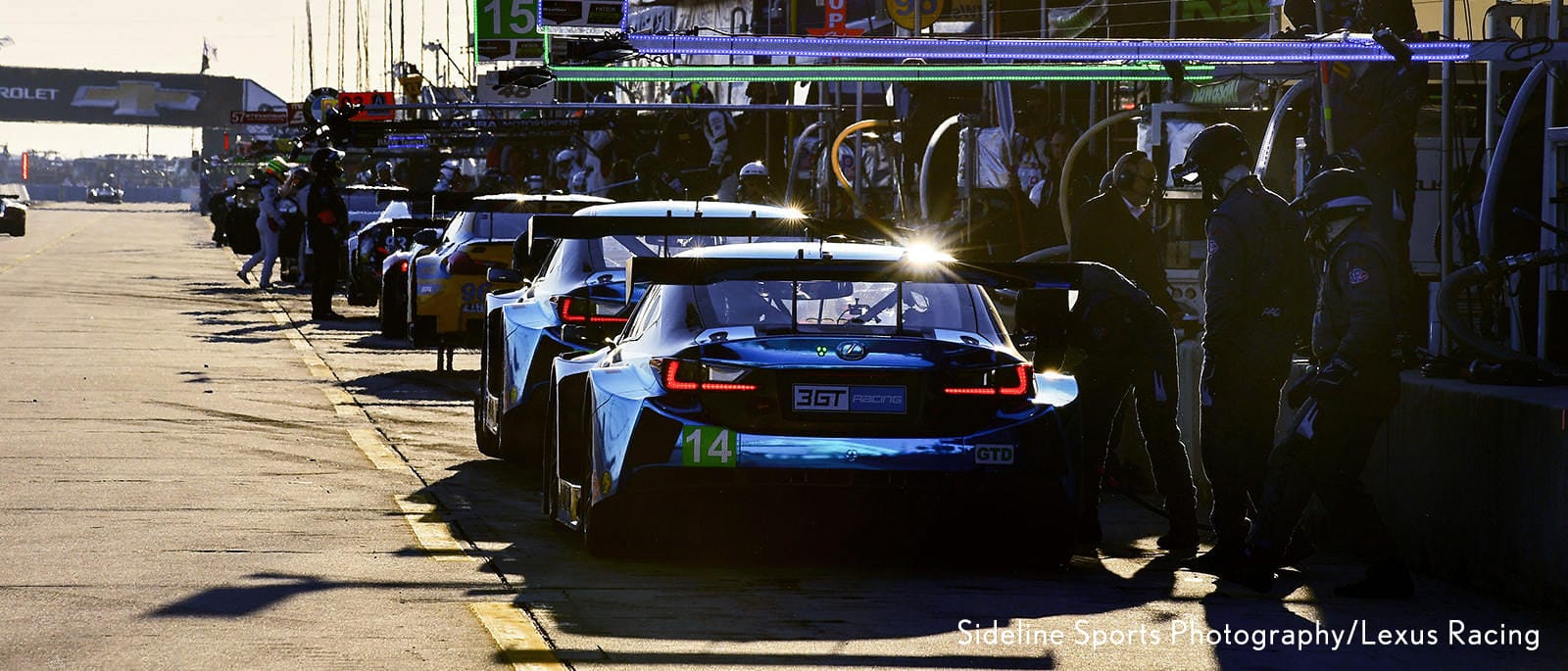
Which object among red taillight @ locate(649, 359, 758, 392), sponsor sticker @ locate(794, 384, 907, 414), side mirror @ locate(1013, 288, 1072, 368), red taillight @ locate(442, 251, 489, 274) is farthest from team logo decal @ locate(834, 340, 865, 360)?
red taillight @ locate(442, 251, 489, 274)

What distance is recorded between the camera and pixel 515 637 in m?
7.35

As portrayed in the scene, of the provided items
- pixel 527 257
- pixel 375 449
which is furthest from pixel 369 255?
pixel 527 257

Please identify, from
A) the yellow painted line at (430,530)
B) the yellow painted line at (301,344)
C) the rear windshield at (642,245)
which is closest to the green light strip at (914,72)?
the rear windshield at (642,245)

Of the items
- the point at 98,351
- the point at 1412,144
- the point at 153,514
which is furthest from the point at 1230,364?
the point at 98,351

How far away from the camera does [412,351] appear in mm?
22781

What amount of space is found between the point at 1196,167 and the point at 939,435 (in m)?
1.57

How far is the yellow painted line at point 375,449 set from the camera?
1281cm

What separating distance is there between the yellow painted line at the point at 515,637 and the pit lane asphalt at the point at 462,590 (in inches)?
0.6

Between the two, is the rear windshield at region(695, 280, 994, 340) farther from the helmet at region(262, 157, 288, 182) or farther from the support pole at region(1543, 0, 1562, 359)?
the helmet at region(262, 157, 288, 182)

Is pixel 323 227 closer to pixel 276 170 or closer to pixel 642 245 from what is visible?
pixel 276 170

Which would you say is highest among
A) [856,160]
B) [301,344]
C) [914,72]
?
[914,72]

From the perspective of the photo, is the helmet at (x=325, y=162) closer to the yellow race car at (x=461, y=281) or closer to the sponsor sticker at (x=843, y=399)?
the yellow race car at (x=461, y=281)

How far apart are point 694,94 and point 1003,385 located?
23.9m

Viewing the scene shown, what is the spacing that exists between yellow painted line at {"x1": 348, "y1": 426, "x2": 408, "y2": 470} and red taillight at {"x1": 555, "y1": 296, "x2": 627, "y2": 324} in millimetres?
1316
